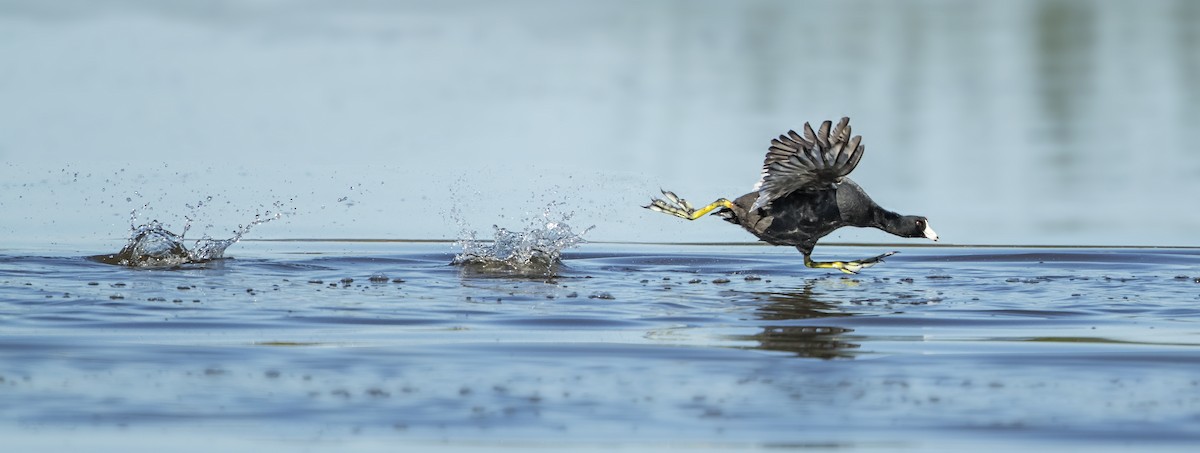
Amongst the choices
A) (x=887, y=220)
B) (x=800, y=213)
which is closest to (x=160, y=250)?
(x=800, y=213)

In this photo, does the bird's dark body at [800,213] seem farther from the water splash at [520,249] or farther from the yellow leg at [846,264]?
the water splash at [520,249]

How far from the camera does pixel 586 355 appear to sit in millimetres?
7340

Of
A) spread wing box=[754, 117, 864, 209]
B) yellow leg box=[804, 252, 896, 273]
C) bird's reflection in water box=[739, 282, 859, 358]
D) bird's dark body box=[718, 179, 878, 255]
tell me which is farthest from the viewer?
yellow leg box=[804, 252, 896, 273]

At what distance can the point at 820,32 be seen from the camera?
88.7 feet

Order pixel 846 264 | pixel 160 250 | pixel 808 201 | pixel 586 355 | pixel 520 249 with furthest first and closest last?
pixel 520 249
pixel 846 264
pixel 160 250
pixel 808 201
pixel 586 355

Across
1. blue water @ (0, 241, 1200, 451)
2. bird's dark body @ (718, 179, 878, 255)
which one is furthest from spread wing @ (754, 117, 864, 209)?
blue water @ (0, 241, 1200, 451)

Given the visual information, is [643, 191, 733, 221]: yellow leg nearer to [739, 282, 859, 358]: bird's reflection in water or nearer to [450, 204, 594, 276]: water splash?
[450, 204, 594, 276]: water splash

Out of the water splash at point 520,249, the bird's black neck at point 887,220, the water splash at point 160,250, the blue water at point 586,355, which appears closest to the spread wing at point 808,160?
the blue water at point 586,355

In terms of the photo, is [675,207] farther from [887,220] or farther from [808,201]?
[887,220]

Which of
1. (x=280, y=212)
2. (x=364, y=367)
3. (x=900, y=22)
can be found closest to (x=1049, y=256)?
(x=280, y=212)

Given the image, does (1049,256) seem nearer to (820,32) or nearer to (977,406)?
(977,406)

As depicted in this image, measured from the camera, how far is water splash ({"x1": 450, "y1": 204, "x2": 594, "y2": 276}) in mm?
11055

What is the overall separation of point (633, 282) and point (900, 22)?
55.7ft

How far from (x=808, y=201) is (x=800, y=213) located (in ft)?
0.29
